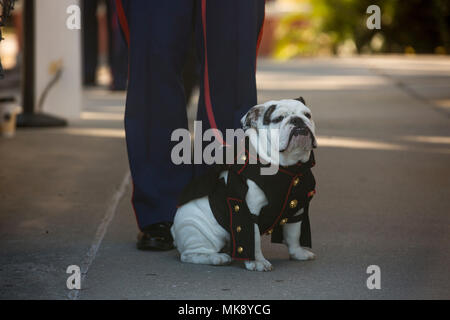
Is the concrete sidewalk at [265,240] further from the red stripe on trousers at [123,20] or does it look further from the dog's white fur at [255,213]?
the red stripe on trousers at [123,20]

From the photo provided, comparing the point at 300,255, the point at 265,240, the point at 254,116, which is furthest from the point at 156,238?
the point at 254,116

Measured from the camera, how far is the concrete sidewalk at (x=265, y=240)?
10.0 ft

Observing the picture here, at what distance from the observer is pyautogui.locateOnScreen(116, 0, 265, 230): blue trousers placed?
11.8ft

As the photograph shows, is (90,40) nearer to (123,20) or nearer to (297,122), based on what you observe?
(123,20)

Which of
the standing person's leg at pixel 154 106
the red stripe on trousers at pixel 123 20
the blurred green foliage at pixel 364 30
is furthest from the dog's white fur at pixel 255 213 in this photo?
the blurred green foliage at pixel 364 30

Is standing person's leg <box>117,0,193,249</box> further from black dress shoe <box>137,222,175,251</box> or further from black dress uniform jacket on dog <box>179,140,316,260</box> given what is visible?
black dress uniform jacket on dog <box>179,140,316,260</box>

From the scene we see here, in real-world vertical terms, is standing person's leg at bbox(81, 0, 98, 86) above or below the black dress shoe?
above

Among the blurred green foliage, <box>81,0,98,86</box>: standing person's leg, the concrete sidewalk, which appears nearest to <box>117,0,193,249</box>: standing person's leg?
the concrete sidewalk

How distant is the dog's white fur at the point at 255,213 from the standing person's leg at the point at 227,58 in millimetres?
452

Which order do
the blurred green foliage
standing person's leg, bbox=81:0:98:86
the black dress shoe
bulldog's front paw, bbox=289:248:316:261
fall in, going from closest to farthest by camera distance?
bulldog's front paw, bbox=289:248:316:261
the black dress shoe
standing person's leg, bbox=81:0:98:86
the blurred green foliage

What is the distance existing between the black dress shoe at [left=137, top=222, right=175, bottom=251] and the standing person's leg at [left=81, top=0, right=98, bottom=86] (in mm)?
8155

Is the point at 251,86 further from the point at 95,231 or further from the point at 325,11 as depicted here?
the point at 325,11

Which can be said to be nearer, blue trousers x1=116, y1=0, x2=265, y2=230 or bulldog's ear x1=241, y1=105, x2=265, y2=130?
bulldog's ear x1=241, y1=105, x2=265, y2=130
